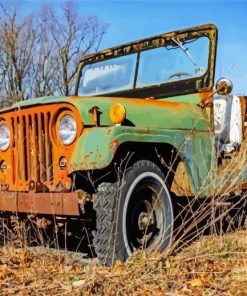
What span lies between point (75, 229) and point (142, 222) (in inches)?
38.5

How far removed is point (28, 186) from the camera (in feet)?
14.7

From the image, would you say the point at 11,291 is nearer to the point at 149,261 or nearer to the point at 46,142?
the point at 149,261

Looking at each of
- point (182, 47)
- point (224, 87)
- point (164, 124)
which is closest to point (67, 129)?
point (164, 124)

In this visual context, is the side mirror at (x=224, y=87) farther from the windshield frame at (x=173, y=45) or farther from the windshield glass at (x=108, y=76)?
the windshield glass at (x=108, y=76)

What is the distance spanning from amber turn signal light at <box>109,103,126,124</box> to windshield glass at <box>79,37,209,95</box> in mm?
1504

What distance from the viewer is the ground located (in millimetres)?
3420

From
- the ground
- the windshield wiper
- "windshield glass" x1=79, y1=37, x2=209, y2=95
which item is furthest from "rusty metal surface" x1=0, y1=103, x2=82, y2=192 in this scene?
the windshield wiper

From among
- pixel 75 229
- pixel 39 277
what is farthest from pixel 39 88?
pixel 39 277

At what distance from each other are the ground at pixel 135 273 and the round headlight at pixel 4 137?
3.28 ft

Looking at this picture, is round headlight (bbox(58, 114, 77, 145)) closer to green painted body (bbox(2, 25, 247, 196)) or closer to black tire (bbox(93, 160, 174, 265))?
green painted body (bbox(2, 25, 247, 196))

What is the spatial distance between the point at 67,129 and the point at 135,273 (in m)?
1.39

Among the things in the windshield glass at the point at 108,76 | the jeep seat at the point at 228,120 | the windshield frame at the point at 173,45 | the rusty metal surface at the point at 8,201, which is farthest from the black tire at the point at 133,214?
the windshield glass at the point at 108,76

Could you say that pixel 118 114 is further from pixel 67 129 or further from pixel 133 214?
pixel 133 214

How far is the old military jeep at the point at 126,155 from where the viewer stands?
4.14m
